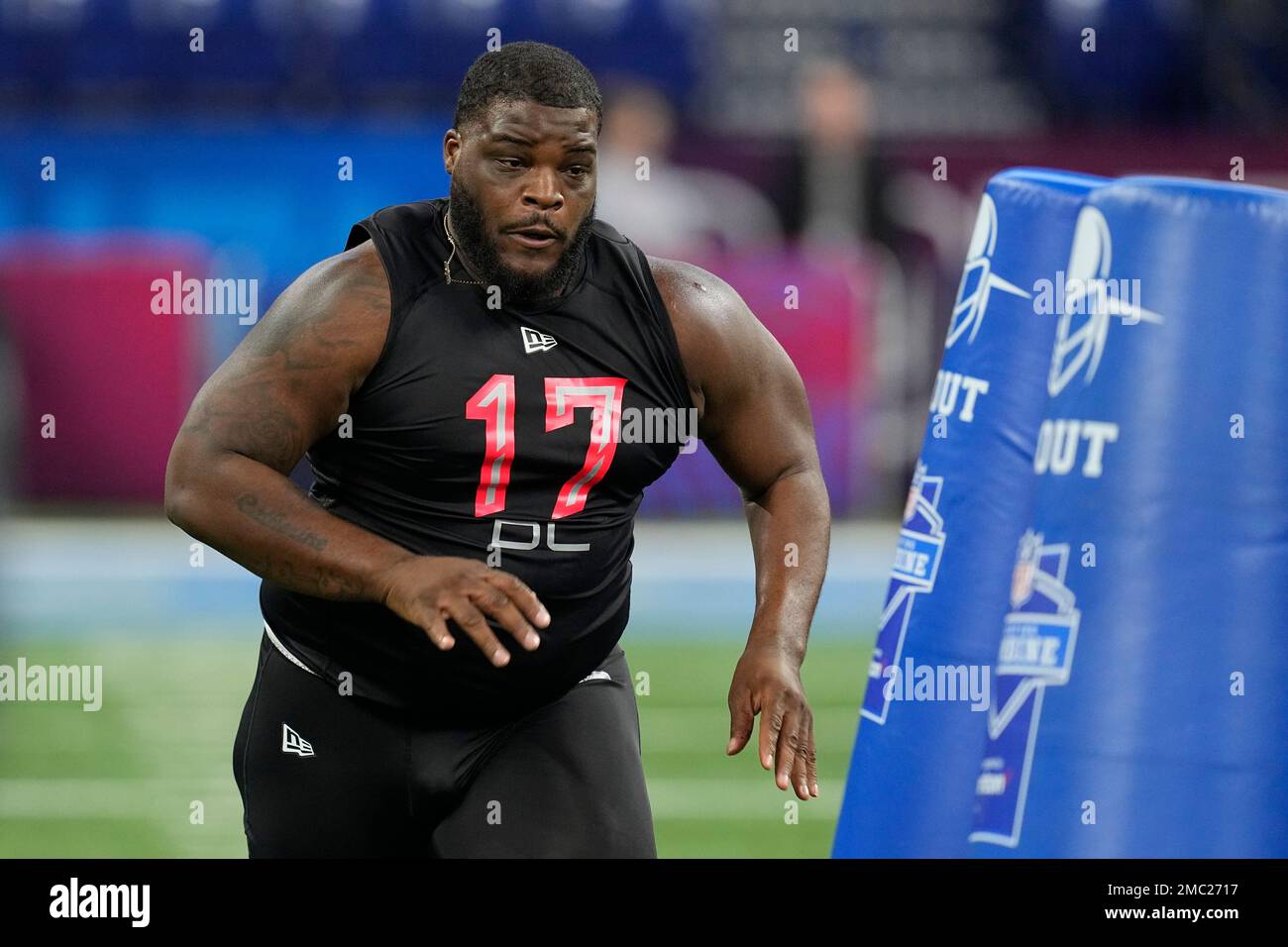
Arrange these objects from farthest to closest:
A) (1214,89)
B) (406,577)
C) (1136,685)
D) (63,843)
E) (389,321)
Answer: (1214,89)
(63,843)
(1136,685)
(389,321)
(406,577)

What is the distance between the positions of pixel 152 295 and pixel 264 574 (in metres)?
10.2

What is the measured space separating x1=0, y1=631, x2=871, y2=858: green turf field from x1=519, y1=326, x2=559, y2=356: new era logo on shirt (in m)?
2.73

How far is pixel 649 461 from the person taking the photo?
4121mm

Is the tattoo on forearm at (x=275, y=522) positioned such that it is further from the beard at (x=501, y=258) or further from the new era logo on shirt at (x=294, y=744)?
the beard at (x=501, y=258)

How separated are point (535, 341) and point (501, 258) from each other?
182 millimetres

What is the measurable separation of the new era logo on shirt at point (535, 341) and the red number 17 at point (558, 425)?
0.24 ft

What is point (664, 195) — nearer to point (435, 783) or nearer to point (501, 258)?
point (501, 258)

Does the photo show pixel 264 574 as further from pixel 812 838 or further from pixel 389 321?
pixel 812 838

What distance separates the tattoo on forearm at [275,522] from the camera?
3707mm

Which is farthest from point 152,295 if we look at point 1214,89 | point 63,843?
point 1214,89

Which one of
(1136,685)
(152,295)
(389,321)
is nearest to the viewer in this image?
(389,321)

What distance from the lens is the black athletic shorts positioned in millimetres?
3951

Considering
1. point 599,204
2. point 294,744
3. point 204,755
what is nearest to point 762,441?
point 294,744

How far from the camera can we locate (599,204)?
45.2 feet
